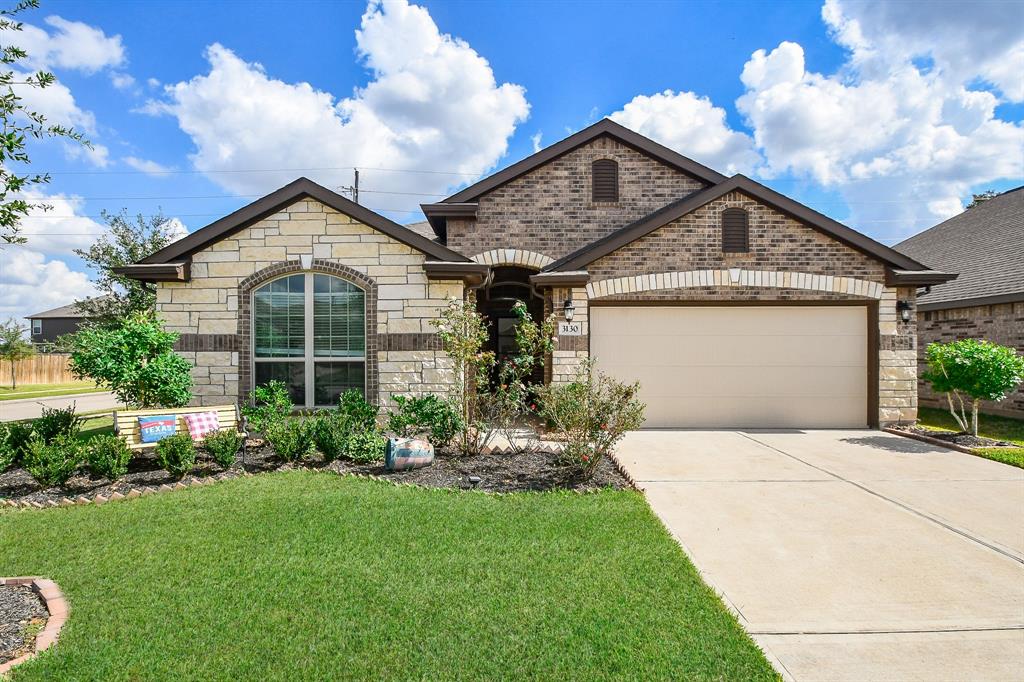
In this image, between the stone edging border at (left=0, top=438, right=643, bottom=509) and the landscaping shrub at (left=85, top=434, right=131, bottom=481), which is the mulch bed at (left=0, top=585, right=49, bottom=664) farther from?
the landscaping shrub at (left=85, top=434, right=131, bottom=481)

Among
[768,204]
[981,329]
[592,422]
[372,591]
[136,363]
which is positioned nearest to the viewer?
[372,591]

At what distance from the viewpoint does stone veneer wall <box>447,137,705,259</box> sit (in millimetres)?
12758

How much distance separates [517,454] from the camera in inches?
307

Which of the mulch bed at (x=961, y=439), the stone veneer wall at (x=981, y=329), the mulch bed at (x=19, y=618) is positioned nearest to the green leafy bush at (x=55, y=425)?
the mulch bed at (x=19, y=618)

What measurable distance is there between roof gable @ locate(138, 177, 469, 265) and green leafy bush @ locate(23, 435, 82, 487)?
421cm

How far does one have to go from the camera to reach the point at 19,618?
345 cm

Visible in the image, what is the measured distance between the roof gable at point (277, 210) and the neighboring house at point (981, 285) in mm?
12308

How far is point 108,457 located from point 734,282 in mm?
10190

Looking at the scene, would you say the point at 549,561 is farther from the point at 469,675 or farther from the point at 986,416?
the point at 986,416

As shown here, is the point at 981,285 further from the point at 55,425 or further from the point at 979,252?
the point at 55,425

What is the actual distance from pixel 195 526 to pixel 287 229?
6155mm

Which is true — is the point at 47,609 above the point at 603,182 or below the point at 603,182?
below

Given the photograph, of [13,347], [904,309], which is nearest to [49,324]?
[13,347]

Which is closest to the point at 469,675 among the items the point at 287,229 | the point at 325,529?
the point at 325,529
